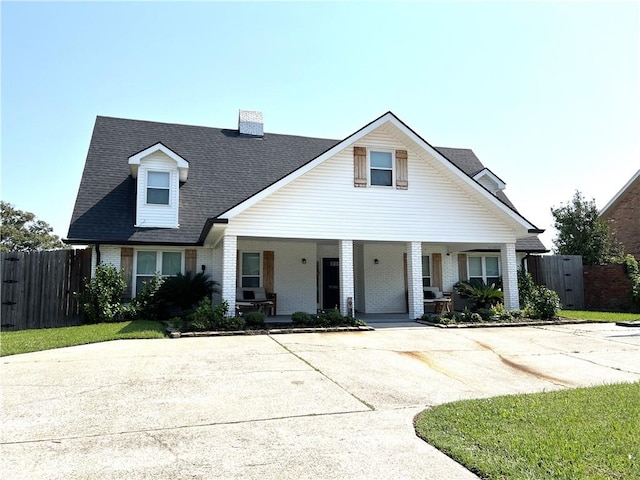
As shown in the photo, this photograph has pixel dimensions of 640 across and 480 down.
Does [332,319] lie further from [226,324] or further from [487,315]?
[487,315]

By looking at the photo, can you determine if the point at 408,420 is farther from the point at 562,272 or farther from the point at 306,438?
the point at 562,272

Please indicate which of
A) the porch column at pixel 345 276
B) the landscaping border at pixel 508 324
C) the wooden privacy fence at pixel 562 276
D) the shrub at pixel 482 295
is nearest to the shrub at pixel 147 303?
the porch column at pixel 345 276

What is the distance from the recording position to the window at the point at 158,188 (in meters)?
14.9

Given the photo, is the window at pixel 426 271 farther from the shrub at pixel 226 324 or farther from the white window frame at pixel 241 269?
the shrub at pixel 226 324

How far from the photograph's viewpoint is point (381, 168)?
14.1m

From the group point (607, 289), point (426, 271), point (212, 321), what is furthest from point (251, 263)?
point (607, 289)

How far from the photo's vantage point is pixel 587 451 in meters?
3.53

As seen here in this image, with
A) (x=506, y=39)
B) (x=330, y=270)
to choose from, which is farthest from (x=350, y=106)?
(x=330, y=270)

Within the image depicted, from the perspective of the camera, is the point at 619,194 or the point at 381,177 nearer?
the point at 381,177

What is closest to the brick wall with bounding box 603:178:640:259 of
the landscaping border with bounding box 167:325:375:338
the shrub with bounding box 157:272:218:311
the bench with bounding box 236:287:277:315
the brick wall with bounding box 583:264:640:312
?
the brick wall with bounding box 583:264:640:312

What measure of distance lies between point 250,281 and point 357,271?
15.2 ft

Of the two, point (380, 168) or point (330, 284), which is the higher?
point (380, 168)

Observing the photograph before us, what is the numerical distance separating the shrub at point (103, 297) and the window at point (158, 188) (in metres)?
2.85

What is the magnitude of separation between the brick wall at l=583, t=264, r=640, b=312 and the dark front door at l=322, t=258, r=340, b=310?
437 inches
